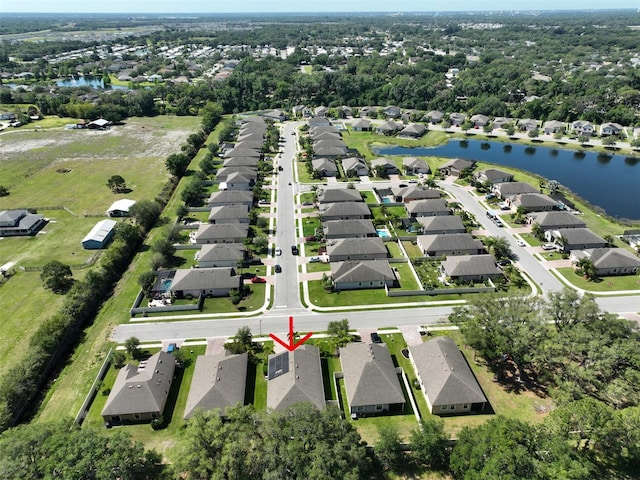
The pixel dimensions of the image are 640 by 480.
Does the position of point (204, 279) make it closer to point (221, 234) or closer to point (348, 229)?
point (221, 234)

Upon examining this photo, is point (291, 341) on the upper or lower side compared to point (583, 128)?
lower

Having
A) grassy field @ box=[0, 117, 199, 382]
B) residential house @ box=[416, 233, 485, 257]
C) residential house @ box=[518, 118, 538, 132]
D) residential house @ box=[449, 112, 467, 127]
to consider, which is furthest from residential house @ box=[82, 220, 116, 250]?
residential house @ box=[518, 118, 538, 132]

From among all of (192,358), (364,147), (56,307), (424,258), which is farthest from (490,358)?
(364,147)

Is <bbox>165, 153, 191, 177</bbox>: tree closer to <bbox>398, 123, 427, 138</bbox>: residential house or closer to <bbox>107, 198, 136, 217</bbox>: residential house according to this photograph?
<bbox>107, 198, 136, 217</bbox>: residential house

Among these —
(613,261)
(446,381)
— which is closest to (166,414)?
(446,381)

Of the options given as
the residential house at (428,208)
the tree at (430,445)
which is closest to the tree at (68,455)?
the tree at (430,445)

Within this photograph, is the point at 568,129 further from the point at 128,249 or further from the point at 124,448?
the point at 124,448
